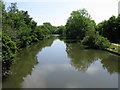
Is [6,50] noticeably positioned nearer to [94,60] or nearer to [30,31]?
[94,60]

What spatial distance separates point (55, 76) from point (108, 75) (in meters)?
4.09

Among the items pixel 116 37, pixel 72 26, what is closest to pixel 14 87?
pixel 116 37

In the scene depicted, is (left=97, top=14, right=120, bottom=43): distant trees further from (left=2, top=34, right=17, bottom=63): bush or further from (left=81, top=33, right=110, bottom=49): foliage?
(left=2, top=34, right=17, bottom=63): bush

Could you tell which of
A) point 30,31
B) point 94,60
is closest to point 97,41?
point 94,60

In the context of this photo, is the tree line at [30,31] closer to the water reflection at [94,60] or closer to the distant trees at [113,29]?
the distant trees at [113,29]

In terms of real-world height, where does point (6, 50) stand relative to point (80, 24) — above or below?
below

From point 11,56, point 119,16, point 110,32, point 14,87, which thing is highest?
point 119,16

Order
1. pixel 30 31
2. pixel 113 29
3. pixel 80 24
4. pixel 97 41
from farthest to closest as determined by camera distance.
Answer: pixel 80 24, pixel 113 29, pixel 30 31, pixel 97 41

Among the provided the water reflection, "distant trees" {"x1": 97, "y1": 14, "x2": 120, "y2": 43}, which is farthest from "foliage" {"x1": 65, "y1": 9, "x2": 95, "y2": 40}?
the water reflection

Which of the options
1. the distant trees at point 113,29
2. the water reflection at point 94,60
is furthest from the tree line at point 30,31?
the water reflection at point 94,60

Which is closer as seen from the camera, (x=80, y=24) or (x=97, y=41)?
(x=97, y=41)

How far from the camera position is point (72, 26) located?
48281 mm

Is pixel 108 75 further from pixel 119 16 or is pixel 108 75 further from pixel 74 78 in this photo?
pixel 119 16

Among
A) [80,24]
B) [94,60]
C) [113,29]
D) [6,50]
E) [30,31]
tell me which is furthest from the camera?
[80,24]
